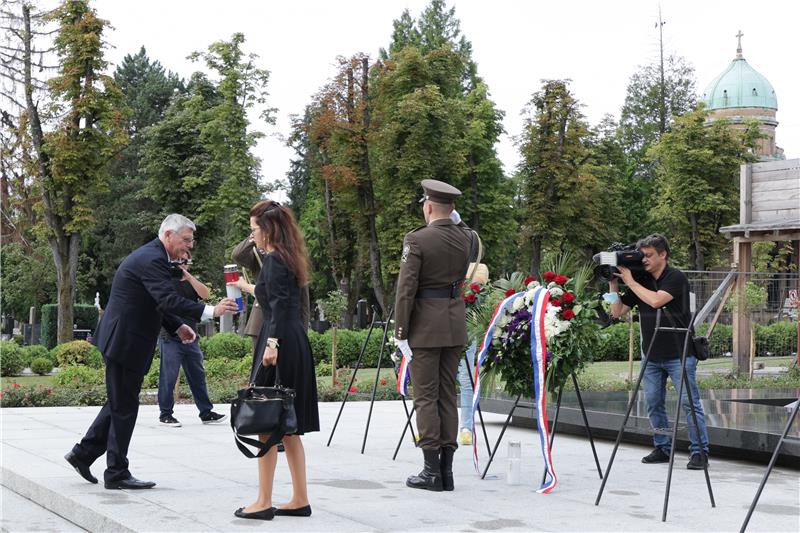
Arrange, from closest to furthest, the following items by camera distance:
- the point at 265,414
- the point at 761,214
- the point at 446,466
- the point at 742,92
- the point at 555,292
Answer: the point at 265,414
the point at 446,466
the point at 555,292
the point at 761,214
the point at 742,92

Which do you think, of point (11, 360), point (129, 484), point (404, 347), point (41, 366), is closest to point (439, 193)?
point (404, 347)

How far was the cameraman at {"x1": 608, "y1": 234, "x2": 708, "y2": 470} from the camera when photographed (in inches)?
328

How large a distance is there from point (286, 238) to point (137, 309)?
1.49 metres

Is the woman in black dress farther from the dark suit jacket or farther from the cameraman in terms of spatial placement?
the cameraman

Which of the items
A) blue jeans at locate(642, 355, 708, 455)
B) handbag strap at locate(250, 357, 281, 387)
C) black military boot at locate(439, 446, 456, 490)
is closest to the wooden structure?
blue jeans at locate(642, 355, 708, 455)

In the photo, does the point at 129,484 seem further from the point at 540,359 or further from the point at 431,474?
the point at 540,359

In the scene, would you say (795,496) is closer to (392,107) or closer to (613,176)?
(392,107)

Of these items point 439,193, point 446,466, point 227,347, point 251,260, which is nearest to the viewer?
point 446,466

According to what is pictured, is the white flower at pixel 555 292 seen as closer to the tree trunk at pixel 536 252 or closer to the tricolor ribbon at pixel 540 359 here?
the tricolor ribbon at pixel 540 359

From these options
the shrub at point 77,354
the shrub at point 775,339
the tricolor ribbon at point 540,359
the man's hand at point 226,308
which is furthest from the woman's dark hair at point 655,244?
the shrub at point 77,354

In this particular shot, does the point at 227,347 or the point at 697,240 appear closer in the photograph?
the point at 227,347

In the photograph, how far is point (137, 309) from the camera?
7.31m

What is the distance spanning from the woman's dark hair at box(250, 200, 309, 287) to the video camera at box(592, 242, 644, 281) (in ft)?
8.33

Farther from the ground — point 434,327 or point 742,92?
point 742,92
